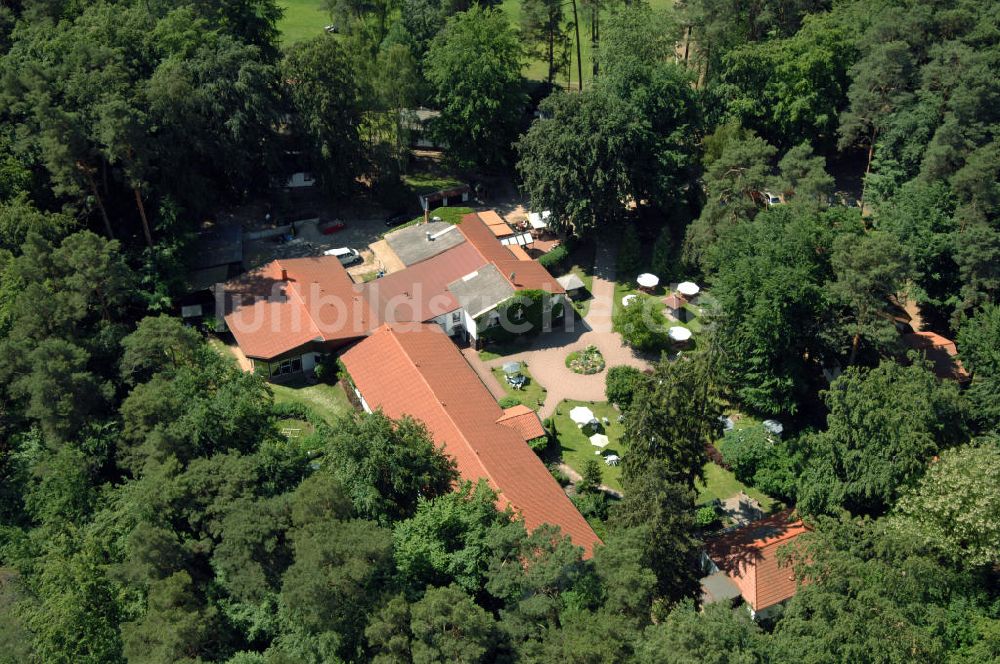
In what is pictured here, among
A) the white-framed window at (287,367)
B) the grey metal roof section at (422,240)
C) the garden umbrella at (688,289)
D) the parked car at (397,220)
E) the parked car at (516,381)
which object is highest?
the grey metal roof section at (422,240)

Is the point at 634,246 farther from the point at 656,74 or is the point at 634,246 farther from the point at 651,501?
the point at 651,501

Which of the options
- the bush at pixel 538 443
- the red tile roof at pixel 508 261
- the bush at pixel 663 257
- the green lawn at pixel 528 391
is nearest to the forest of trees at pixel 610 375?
the bush at pixel 663 257

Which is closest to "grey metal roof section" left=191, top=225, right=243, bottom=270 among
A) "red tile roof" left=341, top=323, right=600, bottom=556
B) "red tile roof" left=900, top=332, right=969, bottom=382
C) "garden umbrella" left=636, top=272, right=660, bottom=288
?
"red tile roof" left=341, top=323, right=600, bottom=556

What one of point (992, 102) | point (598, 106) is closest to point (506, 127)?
point (598, 106)

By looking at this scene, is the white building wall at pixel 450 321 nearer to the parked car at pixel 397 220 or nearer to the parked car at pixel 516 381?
the parked car at pixel 516 381

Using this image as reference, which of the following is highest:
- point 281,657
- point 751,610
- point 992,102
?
point 992,102

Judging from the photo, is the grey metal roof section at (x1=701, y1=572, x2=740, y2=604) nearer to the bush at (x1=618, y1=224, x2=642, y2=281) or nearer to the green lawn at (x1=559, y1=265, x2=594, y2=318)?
the green lawn at (x1=559, y1=265, x2=594, y2=318)
